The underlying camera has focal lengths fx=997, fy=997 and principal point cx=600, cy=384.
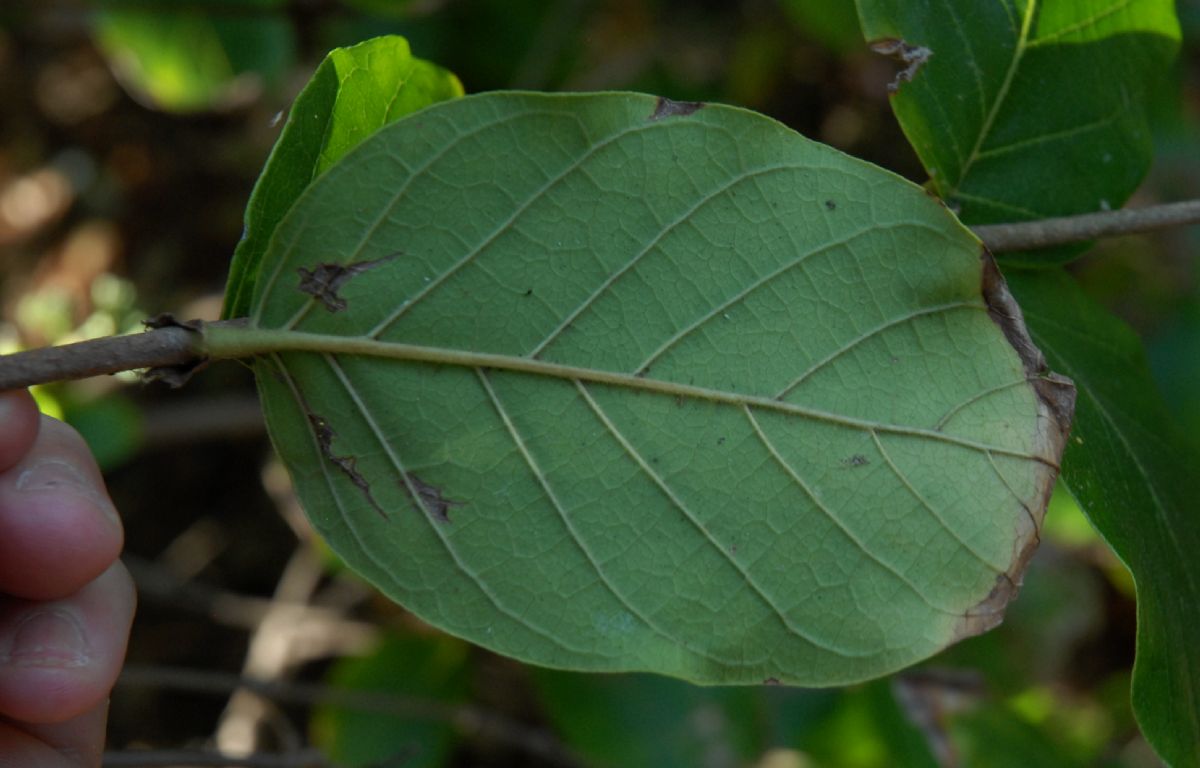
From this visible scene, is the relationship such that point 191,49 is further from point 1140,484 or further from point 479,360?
point 1140,484

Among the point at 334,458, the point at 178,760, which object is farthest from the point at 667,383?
the point at 178,760

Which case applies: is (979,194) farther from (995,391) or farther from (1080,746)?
(1080,746)

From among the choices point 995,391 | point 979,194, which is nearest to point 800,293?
point 995,391

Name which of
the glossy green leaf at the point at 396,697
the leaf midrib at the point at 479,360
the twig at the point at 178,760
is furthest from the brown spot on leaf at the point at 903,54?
the glossy green leaf at the point at 396,697

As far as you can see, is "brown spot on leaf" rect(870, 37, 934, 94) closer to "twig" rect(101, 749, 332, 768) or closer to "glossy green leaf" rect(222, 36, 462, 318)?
"glossy green leaf" rect(222, 36, 462, 318)

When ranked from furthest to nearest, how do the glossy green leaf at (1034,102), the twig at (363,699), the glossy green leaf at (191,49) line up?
1. the glossy green leaf at (191,49)
2. the twig at (363,699)
3. the glossy green leaf at (1034,102)

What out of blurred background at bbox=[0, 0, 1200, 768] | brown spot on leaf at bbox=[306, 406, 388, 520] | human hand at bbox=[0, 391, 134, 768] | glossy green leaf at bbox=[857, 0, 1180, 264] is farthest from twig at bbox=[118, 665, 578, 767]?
glossy green leaf at bbox=[857, 0, 1180, 264]

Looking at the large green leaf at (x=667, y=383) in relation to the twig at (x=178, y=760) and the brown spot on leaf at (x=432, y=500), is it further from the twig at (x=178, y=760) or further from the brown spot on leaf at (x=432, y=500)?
the twig at (x=178, y=760)
